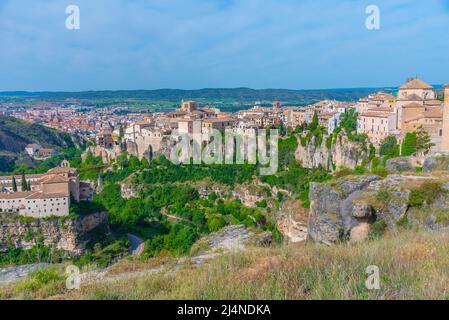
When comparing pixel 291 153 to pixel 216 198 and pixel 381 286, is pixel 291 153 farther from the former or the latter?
pixel 381 286

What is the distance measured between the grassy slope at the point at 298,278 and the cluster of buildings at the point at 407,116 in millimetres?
18130

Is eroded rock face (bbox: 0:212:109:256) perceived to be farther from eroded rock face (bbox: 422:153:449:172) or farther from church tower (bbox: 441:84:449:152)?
church tower (bbox: 441:84:449:152)

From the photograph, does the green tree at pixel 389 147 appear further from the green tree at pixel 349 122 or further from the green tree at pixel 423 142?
the green tree at pixel 349 122

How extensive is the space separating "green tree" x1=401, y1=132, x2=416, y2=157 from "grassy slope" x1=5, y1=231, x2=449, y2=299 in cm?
1844

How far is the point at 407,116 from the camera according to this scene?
24906 millimetres

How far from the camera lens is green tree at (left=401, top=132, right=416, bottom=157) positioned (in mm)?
22141

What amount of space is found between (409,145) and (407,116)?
122 inches

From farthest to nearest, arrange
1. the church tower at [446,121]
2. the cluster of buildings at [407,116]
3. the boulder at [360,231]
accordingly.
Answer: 1. the cluster of buildings at [407,116]
2. the church tower at [446,121]
3. the boulder at [360,231]

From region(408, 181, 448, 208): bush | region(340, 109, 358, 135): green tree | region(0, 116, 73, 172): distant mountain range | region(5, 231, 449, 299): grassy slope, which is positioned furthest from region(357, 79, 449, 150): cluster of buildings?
region(0, 116, 73, 172): distant mountain range

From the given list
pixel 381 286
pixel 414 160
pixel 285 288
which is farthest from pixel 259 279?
pixel 414 160

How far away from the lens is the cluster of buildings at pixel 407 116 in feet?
76.6

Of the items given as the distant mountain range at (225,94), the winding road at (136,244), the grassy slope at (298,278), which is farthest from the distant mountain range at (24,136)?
the distant mountain range at (225,94)

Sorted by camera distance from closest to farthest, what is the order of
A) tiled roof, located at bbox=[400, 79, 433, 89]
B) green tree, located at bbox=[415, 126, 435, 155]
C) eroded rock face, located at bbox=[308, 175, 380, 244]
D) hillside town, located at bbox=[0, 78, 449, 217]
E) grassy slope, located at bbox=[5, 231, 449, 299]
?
1. grassy slope, located at bbox=[5, 231, 449, 299]
2. eroded rock face, located at bbox=[308, 175, 380, 244]
3. green tree, located at bbox=[415, 126, 435, 155]
4. hillside town, located at bbox=[0, 78, 449, 217]
5. tiled roof, located at bbox=[400, 79, 433, 89]
